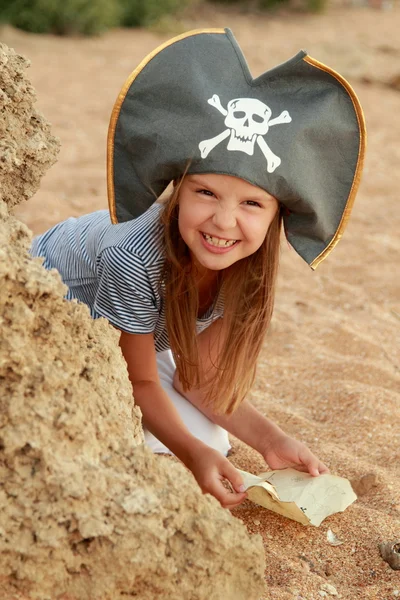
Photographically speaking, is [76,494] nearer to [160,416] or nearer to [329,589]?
[329,589]

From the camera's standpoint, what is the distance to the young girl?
1973 mm

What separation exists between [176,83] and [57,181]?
303cm

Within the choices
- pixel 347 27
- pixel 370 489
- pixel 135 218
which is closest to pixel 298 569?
pixel 370 489

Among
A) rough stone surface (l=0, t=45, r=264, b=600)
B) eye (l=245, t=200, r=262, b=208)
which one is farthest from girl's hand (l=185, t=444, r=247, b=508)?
eye (l=245, t=200, r=262, b=208)

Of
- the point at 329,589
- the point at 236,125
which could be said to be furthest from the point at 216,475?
the point at 236,125

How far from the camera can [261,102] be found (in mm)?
1964

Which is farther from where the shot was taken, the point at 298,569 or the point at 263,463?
the point at 263,463

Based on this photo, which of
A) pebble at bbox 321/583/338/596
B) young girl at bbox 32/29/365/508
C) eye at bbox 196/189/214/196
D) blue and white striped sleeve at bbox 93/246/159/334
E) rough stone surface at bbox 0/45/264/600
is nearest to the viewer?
rough stone surface at bbox 0/45/264/600

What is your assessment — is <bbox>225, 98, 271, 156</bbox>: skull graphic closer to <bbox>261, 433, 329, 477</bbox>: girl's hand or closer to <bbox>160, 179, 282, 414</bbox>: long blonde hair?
<bbox>160, 179, 282, 414</bbox>: long blonde hair

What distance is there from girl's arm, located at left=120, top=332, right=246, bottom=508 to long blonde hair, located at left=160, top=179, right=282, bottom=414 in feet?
0.35

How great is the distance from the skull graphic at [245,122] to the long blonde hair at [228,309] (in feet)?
1.04

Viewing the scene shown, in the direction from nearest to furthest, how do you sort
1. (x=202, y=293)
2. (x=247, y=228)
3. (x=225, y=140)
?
(x=225, y=140), (x=247, y=228), (x=202, y=293)

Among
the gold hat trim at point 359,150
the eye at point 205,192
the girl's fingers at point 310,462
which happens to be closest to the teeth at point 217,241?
the eye at point 205,192

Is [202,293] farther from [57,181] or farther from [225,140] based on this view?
[57,181]
